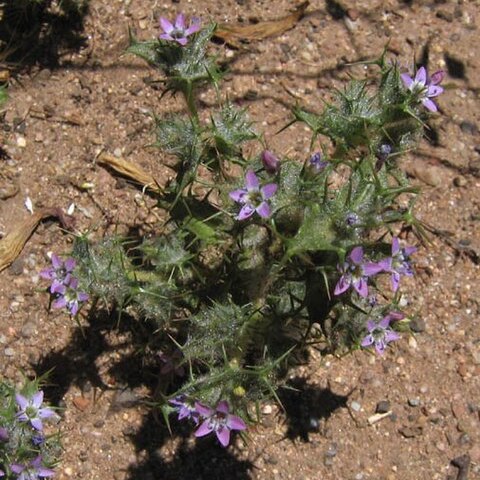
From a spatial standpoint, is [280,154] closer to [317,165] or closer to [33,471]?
[317,165]

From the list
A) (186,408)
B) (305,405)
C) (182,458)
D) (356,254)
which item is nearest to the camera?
(356,254)

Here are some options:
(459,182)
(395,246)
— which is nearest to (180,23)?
(395,246)

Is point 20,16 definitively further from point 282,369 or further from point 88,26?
point 282,369

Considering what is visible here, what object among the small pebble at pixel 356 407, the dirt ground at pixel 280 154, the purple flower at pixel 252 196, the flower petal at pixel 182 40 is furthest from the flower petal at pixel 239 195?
the small pebble at pixel 356 407

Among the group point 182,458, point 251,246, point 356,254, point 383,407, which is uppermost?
point 356,254

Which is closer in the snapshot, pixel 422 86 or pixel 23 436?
pixel 422 86

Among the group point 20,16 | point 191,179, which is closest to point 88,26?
point 20,16

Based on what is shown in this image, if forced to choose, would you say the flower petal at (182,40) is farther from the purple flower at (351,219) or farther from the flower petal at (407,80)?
the purple flower at (351,219)
